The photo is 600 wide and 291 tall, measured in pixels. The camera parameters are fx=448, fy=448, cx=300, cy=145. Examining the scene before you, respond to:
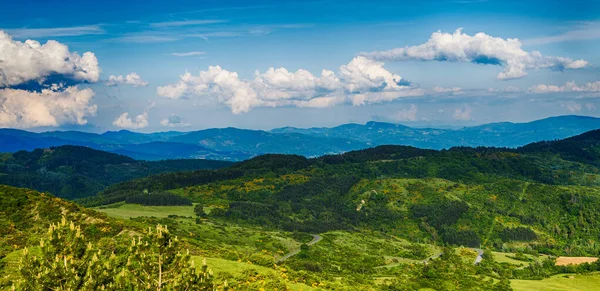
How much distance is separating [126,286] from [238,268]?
46.3 metres

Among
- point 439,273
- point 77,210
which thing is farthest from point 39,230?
point 439,273

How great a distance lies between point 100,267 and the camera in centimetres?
4128

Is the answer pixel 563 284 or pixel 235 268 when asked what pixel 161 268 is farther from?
pixel 563 284

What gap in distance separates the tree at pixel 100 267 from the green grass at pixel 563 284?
10995 centimetres

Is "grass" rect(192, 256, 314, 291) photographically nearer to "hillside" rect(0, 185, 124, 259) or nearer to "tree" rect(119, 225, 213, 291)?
"hillside" rect(0, 185, 124, 259)

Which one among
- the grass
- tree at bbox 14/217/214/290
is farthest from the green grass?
tree at bbox 14/217/214/290

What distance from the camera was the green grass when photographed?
126m

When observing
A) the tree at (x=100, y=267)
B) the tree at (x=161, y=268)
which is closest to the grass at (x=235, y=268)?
→ the tree at (x=161, y=268)

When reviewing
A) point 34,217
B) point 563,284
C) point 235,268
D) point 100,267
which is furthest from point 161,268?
point 563,284

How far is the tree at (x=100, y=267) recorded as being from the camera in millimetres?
39844

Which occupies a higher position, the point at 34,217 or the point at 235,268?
the point at 34,217

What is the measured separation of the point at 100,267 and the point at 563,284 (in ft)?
448

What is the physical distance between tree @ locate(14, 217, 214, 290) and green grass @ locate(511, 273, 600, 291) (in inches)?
4329

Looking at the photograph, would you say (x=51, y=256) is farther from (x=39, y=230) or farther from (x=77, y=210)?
(x=77, y=210)
